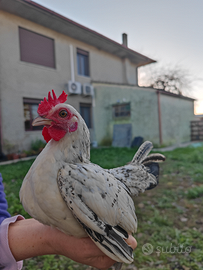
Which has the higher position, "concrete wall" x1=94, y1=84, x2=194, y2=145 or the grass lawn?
"concrete wall" x1=94, y1=84, x2=194, y2=145

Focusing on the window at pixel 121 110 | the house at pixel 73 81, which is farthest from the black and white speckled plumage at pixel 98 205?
the window at pixel 121 110

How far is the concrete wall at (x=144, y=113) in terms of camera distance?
10.3 metres

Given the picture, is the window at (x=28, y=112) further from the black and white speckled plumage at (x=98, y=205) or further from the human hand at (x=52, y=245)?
the black and white speckled plumage at (x=98, y=205)

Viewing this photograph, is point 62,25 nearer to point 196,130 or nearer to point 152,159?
point 152,159

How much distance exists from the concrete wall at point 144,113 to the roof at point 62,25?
275cm

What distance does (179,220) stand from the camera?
9.30 ft

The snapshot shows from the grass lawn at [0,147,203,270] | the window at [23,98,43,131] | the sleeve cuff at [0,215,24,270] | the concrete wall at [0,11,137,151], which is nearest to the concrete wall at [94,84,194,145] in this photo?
the concrete wall at [0,11,137,151]

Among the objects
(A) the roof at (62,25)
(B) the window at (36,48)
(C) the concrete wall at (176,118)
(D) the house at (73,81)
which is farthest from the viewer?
(C) the concrete wall at (176,118)

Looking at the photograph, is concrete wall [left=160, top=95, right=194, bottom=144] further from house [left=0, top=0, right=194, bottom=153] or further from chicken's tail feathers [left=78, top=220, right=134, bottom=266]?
chicken's tail feathers [left=78, top=220, right=134, bottom=266]

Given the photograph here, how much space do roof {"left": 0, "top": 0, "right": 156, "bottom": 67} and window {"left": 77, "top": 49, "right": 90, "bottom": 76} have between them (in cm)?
72

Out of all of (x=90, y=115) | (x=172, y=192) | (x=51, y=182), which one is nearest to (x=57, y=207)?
(x=51, y=182)

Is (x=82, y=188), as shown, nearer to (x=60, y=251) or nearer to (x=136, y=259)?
(x=60, y=251)

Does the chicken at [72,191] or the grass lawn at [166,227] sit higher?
the chicken at [72,191]

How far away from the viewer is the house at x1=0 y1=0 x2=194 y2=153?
7.96 metres
